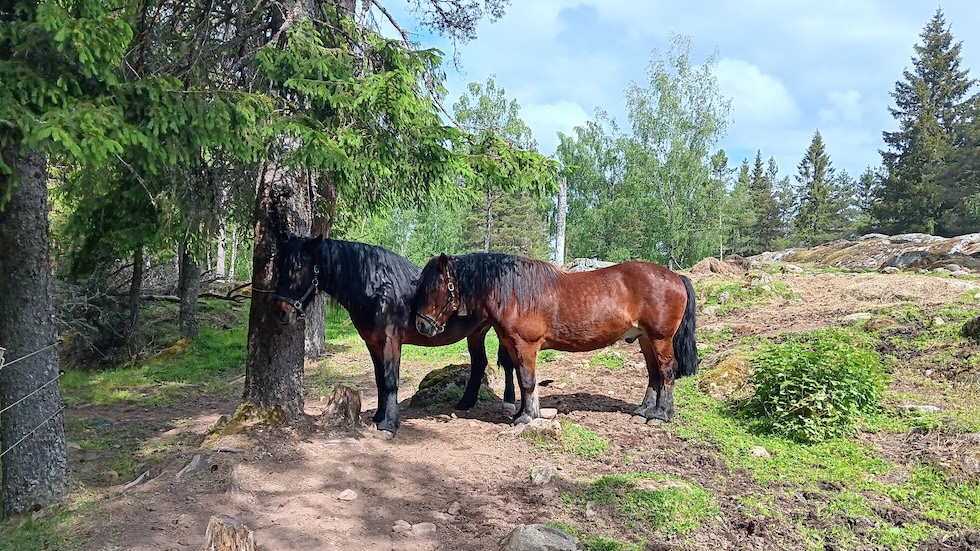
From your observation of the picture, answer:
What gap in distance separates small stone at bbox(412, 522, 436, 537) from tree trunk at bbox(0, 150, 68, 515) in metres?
3.40

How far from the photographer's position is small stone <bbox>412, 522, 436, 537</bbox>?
3748 mm

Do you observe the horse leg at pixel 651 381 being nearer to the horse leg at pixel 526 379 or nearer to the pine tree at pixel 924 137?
the horse leg at pixel 526 379

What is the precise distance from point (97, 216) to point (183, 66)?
7.77m

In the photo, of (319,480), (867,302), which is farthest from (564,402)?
(867,302)


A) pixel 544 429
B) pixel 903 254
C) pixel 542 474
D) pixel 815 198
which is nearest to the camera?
pixel 542 474

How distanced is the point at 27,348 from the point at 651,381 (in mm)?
6060

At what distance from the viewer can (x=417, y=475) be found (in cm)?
468

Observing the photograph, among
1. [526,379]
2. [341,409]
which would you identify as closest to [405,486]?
[341,409]

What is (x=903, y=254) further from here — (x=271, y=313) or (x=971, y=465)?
(x=271, y=313)

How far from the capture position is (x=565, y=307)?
6312 mm

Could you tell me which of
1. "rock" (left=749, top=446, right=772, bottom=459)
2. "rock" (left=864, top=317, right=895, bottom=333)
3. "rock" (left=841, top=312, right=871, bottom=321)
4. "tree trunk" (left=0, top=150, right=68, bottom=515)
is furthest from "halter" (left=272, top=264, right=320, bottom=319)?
"rock" (left=841, top=312, right=871, bottom=321)

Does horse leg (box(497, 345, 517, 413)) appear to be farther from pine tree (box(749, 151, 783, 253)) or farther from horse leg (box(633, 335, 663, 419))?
pine tree (box(749, 151, 783, 253))

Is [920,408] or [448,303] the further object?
[920,408]

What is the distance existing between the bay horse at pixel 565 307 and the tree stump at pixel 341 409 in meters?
1.08
